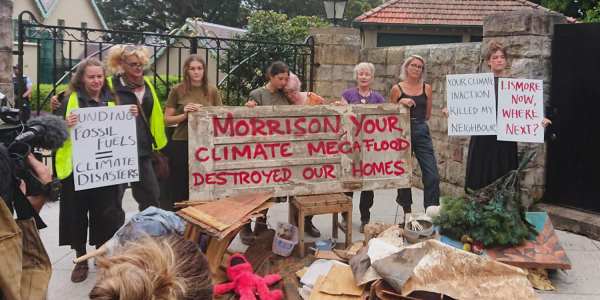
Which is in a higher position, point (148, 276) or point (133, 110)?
point (133, 110)

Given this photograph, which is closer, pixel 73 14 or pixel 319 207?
pixel 319 207

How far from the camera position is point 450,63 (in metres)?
7.84

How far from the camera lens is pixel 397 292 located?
373 cm

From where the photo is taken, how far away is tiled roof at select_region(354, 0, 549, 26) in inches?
786

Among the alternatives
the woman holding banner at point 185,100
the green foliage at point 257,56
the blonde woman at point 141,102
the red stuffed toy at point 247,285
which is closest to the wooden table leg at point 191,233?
the red stuffed toy at point 247,285

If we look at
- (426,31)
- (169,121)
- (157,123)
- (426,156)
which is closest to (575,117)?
(426,156)

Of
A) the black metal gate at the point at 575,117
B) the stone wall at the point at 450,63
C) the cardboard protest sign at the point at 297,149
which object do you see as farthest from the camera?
the stone wall at the point at 450,63

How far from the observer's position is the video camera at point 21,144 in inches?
87.2

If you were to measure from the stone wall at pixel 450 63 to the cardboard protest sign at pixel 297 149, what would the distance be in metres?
2.00

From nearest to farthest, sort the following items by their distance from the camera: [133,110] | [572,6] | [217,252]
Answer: [217,252] → [133,110] → [572,6]

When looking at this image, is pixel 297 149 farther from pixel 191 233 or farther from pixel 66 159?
pixel 66 159

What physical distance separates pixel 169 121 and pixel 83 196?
102cm

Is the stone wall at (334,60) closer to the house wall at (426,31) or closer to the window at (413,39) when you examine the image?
the window at (413,39)

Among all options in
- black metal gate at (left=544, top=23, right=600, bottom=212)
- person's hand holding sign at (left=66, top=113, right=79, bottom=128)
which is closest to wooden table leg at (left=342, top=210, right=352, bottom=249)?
person's hand holding sign at (left=66, top=113, right=79, bottom=128)
